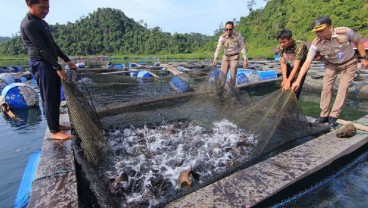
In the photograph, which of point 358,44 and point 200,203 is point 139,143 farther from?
point 358,44

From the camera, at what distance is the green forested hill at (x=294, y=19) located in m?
37.1

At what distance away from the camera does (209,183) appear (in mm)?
3000

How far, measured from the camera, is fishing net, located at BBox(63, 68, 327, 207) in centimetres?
353

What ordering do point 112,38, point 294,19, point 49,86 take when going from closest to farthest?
point 49,86
point 294,19
point 112,38

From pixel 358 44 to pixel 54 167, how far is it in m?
5.25

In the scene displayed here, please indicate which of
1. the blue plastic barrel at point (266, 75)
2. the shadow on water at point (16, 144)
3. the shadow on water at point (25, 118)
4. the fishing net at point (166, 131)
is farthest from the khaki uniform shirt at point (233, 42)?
the shadow on water at point (25, 118)

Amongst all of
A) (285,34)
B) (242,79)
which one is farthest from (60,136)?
(242,79)

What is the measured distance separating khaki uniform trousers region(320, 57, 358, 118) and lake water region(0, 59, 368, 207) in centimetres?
111

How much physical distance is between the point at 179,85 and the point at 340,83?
11.7 feet

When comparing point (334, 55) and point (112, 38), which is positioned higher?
point (112, 38)

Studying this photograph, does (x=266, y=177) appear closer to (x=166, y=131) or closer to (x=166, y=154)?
(x=166, y=154)

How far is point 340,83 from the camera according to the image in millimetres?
5086

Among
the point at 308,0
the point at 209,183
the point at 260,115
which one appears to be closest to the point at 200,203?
the point at 209,183

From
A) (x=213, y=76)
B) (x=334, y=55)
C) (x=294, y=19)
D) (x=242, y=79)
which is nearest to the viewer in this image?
(x=334, y=55)
